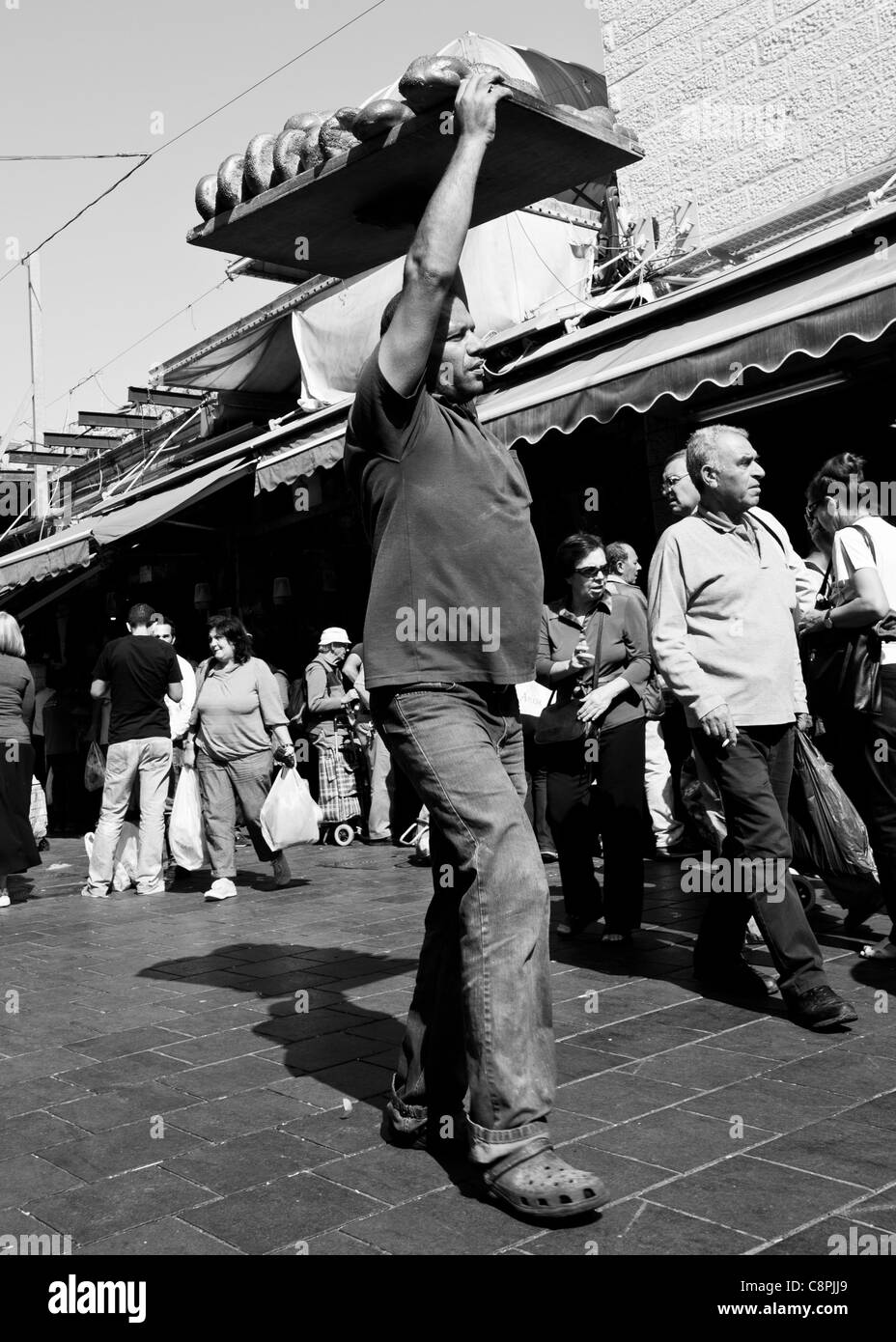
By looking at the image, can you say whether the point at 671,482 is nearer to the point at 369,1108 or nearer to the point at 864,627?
the point at 864,627

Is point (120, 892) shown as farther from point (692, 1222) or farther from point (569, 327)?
point (692, 1222)

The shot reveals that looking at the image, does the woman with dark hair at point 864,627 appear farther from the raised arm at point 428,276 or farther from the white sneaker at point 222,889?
the white sneaker at point 222,889

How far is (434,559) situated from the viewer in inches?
122

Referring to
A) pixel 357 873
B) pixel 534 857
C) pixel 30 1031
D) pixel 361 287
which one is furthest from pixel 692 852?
pixel 361 287

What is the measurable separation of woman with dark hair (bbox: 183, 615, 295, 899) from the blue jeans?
511cm

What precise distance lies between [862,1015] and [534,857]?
182 centimetres

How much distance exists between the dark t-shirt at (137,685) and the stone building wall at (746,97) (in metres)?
5.07

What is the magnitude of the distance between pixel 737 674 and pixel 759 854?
62 centimetres

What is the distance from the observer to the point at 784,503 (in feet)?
27.6

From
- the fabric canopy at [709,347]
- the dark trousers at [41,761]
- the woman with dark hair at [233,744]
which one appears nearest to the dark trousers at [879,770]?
the fabric canopy at [709,347]

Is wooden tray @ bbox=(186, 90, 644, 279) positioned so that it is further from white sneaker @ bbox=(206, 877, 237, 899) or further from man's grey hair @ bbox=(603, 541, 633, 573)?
white sneaker @ bbox=(206, 877, 237, 899)

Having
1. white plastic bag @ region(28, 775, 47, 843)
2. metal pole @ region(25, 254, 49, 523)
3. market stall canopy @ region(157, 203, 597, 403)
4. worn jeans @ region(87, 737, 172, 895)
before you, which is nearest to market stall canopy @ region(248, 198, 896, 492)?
market stall canopy @ region(157, 203, 597, 403)

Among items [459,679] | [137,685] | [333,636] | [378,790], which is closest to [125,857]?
[137,685]

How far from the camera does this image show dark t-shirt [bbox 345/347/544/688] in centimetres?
308
